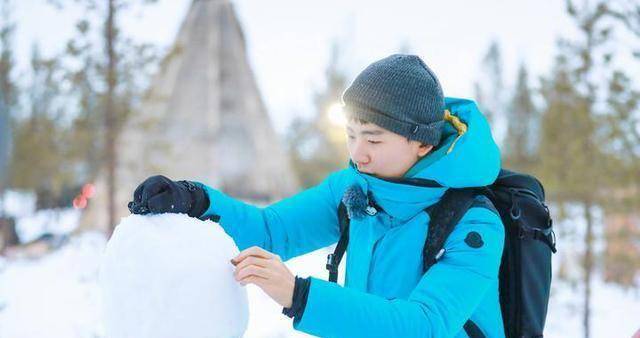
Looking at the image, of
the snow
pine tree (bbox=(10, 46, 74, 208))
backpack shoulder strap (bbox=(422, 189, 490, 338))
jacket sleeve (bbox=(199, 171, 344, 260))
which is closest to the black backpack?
backpack shoulder strap (bbox=(422, 189, 490, 338))

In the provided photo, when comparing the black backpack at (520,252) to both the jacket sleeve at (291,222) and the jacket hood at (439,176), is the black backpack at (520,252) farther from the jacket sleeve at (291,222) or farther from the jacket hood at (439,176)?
the jacket sleeve at (291,222)

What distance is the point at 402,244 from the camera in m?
1.58

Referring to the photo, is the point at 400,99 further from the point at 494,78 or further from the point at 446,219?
the point at 494,78

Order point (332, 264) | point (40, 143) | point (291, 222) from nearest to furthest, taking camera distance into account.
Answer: point (332, 264) < point (291, 222) < point (40, 143)

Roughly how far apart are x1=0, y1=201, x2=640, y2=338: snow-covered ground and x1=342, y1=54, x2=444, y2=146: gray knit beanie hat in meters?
3.95

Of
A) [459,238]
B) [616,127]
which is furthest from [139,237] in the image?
[616,127]

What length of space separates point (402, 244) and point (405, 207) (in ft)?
0.32

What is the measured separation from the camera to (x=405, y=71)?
5.19ft

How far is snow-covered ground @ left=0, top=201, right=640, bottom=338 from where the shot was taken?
17.1ft

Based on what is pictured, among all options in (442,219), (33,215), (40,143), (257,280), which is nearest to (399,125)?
(442,219)

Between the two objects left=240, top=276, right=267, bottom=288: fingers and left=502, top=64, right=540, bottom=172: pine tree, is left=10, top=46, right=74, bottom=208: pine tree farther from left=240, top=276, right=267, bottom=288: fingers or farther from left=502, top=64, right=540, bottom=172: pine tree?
left=502, top=64, right=540, bottom=172: pine tree

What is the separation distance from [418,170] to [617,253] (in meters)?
10.7

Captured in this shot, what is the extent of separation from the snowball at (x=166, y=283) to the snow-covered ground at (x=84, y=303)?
147 inches

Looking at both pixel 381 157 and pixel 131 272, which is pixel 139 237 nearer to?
pixel 131 272
